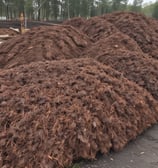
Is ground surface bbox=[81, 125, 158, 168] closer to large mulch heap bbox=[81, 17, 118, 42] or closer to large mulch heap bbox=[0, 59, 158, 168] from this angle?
large mulch heap bbox=[0, 59, 158, 168]

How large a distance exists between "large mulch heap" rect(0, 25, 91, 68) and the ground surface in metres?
2.23

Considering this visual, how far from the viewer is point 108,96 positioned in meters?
3.14

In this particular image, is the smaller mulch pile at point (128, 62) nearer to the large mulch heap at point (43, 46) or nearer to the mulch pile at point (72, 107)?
the mulch pile at point (72, 107)

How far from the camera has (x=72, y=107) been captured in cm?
278

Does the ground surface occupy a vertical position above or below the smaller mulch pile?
below

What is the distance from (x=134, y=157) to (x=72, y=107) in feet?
2.60

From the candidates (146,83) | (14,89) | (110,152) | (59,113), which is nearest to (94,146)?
(110,152)

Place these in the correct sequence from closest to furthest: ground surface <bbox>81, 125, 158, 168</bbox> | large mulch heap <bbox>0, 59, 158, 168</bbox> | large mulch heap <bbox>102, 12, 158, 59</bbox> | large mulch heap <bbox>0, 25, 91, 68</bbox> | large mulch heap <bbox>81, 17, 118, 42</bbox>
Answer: large mulch heap <bbox>0, 59, 158, 168</bbox>
ground surface <bbox>81, 125, 158, 168</bbox>
large mulch heap <bbox>0, 25, 91, 68</bbox>
large mulch heap <bbox>102, 12, 158, 59</bbox>
large mulch heap <bbox>81, 17, 118, 42</bbox>

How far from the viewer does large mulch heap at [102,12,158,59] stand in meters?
5.82

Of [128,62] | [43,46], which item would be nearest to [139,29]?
[128,62]

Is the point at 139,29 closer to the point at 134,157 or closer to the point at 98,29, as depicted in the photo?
the point at 98,29

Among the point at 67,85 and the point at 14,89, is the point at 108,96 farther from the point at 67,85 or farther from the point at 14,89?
the point at 14,89

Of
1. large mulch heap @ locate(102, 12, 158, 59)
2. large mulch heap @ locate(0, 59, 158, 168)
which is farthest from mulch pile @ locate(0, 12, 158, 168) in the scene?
large mulch heap @ locate(102, 12, 158, 59)

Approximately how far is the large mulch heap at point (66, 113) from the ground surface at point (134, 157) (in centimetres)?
8
